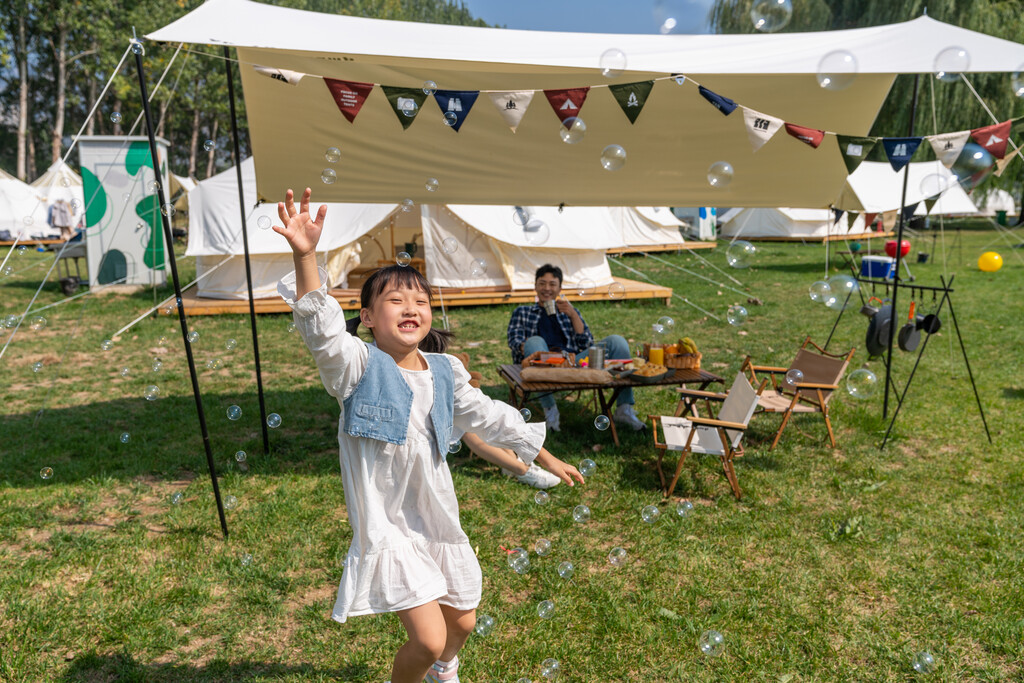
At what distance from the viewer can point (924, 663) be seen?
282 centimetres

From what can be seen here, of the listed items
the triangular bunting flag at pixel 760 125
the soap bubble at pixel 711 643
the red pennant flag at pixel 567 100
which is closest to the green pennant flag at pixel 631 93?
the red pennant flag at pixel 567 100

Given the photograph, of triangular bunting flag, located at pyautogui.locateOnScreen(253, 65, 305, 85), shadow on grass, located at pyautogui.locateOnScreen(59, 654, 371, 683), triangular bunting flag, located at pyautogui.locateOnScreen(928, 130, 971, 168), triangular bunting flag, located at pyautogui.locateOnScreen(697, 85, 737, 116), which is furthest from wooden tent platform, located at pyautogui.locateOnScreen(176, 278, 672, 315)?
shadow on grass, located at pyautogui.locateOnScreen(59, 654, 371, 683)

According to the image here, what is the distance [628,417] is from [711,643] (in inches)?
118

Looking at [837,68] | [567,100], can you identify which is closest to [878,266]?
[837,68]

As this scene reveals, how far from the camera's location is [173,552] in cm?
375

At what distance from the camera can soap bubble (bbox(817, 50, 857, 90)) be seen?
4.36m

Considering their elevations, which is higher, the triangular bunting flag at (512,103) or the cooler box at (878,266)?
the triangular bunting flag at (512,103)

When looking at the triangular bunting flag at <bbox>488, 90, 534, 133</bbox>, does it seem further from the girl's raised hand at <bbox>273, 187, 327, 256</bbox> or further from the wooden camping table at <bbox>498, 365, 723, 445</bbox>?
the girl's raised hand at <bbox>273, 187, 327, 256</bbox>

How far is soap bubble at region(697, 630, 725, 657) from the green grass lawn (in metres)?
0.04

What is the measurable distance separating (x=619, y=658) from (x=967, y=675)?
149 cm

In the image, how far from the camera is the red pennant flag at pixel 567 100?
4.48m

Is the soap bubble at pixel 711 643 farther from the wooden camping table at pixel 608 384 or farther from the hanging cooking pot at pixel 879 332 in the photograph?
the hanging cooking pot at pixel 879 332

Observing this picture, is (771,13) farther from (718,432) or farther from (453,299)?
(453,299)

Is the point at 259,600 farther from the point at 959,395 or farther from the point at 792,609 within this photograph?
the point at 959,395
